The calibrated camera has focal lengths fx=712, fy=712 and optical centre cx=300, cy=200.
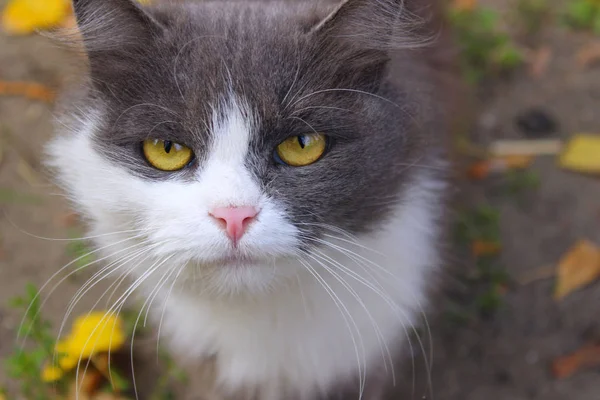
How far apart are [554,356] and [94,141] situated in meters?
1.50

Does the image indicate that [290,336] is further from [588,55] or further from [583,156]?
[588,55]

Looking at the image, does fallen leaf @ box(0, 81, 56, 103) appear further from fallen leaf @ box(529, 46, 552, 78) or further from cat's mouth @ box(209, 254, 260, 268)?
fallen leaf @ box(529, 46, 552, 78)

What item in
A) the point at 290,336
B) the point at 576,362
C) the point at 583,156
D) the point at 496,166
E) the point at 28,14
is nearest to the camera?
the point at 290,336

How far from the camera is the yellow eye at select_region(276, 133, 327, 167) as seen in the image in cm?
134

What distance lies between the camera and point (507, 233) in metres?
2.49

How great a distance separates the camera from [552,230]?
247 cm

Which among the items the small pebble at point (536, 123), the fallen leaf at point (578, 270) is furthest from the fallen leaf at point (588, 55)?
the fallen leaf at point (578, 270)

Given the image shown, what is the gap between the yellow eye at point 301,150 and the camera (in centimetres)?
134

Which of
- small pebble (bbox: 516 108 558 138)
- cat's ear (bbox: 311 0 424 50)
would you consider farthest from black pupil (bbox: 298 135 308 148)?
small pebble (bbox: 516 108 558 138)

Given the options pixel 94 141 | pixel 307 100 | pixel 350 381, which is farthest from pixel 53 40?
pixel 350 381

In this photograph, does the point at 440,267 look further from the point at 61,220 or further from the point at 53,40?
the point at 61,220

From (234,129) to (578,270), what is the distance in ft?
4.83

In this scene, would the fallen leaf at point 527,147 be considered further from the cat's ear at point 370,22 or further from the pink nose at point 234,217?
the pink nose at point 234,217

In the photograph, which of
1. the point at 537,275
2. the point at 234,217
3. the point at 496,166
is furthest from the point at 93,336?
the point at 496,166
